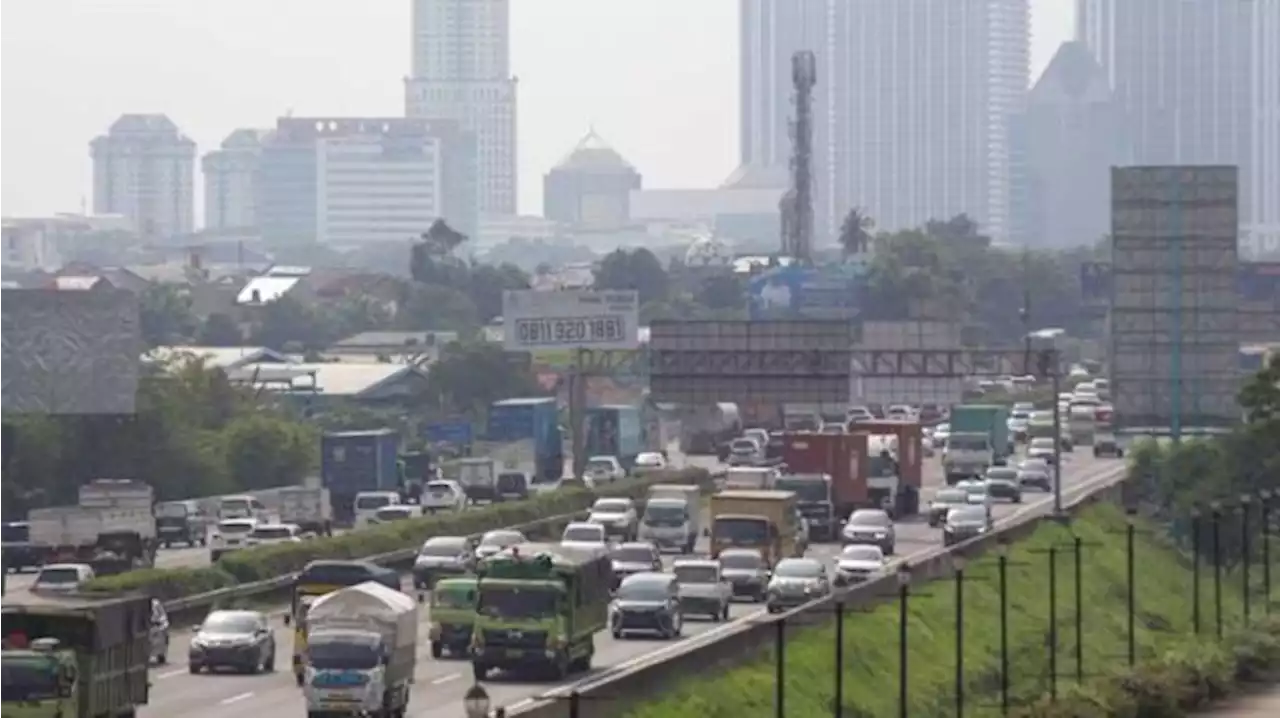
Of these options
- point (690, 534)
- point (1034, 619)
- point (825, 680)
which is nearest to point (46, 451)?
point (690, 534)

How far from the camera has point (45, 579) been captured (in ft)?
177

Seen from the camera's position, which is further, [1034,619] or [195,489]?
[195,489]

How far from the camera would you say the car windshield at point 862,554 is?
192 feet

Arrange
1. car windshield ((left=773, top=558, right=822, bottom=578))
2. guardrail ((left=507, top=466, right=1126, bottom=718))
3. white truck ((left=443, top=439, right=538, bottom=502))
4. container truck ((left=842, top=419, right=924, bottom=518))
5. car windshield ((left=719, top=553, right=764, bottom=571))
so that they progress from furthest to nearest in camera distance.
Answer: white truck ((left=443, top=439, right=538, bottom=502)) < container truck ((left=842, top=419, right=924, bottom=518)) < car windshield ((left=719, top=553, right=764, bottom=571)) < car windshield ((left=773, top=558, right=822, bottom=578)) < guardrail ((left=507, top=466, right=1126, bottom=718))

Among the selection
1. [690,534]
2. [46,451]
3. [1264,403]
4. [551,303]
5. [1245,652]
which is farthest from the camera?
[551,303]

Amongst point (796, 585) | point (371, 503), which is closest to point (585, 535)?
point (796, 585)

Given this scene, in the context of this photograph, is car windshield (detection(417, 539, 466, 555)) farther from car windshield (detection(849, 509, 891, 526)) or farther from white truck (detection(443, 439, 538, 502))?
white truck (detection(443, 439, 538, 502))

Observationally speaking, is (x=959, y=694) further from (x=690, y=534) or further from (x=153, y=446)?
(x=153, y=446)

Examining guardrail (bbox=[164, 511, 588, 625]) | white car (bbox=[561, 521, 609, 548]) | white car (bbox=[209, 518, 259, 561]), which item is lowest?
guardrail (bbox=[164, 511, 588, 625])

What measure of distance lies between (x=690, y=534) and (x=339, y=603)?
92.4 ft

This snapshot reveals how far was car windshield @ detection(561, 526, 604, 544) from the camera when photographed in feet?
198

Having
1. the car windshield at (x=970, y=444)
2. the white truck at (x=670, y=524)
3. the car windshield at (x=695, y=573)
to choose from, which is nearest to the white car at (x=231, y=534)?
the white truck at (x=670, y=524)

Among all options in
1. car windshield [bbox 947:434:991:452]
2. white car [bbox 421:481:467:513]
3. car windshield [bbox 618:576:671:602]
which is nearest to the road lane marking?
car windshield [bbox 618:576:671:602]

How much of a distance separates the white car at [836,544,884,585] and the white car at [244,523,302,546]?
30.9 ft
